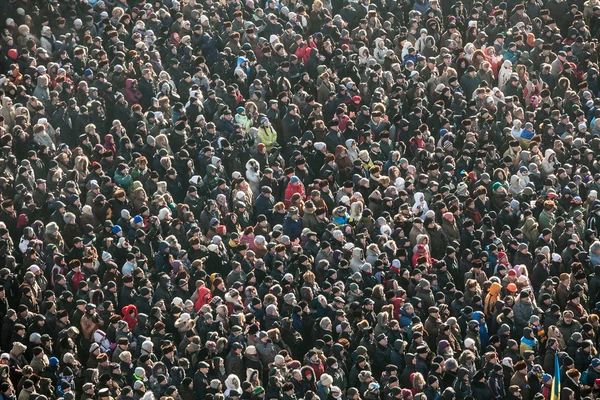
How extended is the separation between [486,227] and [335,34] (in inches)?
302

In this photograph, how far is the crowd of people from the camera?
27.6m

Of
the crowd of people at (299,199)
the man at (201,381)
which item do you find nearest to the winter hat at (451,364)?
the crowd of people at (299,199)

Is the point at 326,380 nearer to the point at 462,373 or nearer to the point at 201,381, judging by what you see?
the point at 201,381

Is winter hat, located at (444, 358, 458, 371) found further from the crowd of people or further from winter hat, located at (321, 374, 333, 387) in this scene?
winter hat, located at (321, 374, 333, 387)

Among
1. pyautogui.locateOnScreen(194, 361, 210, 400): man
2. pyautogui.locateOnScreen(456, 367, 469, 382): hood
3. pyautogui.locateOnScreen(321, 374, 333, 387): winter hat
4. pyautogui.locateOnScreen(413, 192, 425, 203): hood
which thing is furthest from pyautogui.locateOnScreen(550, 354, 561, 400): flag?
pyautogui.locateOnScreen(194, 361, 210, 400): man

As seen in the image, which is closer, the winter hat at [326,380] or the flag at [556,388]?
the winter hat at [326,380]

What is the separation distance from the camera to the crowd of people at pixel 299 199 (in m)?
27.6

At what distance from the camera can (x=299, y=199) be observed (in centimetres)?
3144

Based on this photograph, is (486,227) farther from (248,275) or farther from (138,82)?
(138,82)

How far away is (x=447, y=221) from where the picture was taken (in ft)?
102

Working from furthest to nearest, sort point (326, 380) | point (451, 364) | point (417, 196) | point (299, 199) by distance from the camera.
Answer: point (417, 196) < point (299, 199) < point (451, 364) < point (326, 380)

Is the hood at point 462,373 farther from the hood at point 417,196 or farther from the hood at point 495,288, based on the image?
the hood at point 417,196

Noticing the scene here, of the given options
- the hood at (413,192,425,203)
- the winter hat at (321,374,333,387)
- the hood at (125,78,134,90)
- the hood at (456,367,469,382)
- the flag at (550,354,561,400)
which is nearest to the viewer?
the winter hat at (321,374,333,387)

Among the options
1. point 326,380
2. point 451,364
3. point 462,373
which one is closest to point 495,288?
point 451,364
